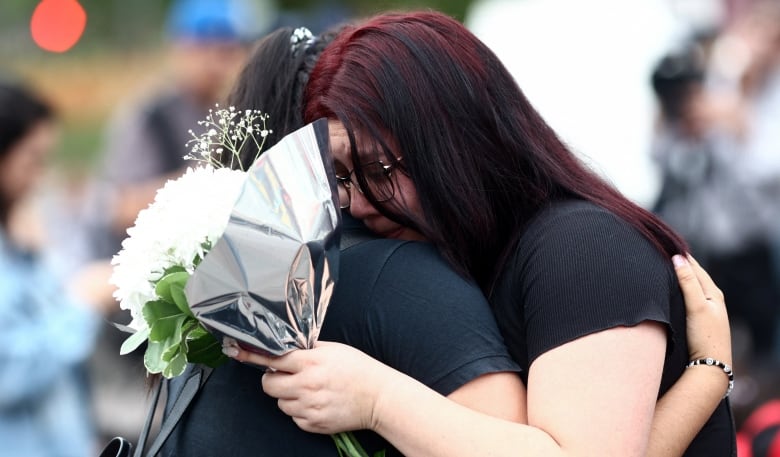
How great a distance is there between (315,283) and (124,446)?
0.59 meters

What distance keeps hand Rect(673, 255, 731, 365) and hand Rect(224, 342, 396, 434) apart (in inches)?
24.7

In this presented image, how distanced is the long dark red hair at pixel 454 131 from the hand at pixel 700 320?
60mm

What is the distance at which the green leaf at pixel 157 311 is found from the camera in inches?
78.7

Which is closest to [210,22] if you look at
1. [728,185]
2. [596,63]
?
[596,63]

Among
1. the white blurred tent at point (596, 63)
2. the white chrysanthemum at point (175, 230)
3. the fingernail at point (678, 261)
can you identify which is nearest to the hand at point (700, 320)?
the fingernail at point (678, 261)

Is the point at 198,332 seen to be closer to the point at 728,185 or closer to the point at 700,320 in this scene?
the point at 700,320

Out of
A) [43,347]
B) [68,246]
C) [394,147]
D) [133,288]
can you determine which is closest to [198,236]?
[133,288]

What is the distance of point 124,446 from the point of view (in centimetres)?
222

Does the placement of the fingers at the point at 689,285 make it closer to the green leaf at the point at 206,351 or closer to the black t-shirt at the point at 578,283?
the black t-shirt at the point at 578,283

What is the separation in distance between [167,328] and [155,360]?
62 mm

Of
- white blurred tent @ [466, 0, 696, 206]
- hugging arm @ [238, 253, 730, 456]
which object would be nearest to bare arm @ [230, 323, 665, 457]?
hugging arm @ [238, 253, 730, 456]

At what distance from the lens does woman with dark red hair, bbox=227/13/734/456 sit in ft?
6.28

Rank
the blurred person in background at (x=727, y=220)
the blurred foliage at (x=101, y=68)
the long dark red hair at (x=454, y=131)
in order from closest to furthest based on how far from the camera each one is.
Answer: the long dark red hair at (x=454, y=131)
the blurred person in background at (x=727, y=220)
the blurred foliage at (x=101, y=68)

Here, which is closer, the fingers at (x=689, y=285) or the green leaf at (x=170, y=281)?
the green leaf at (x=170, y=281)
